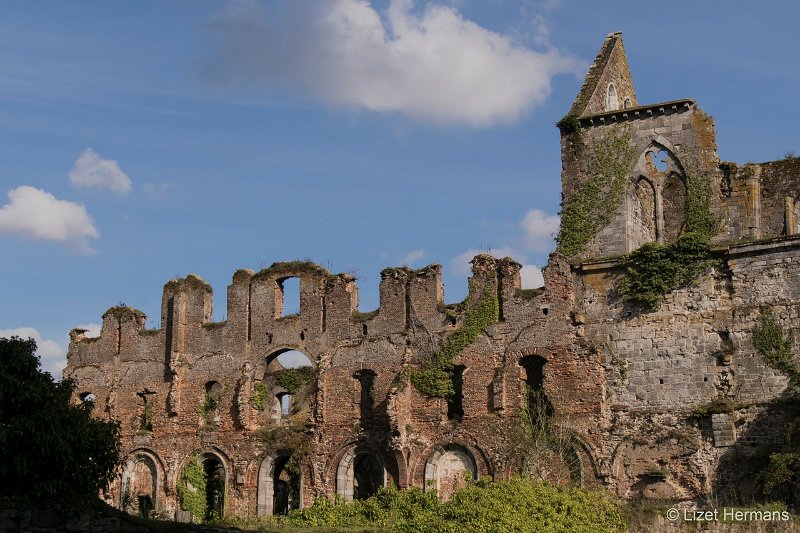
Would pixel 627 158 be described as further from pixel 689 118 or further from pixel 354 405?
pixel 354 405

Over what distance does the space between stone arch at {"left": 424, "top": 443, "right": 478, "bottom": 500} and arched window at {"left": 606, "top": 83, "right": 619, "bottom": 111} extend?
35.6 feet

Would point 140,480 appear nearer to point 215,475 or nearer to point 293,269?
point 215,475

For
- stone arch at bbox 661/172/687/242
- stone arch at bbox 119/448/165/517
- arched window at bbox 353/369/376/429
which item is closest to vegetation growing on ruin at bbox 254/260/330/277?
arched window at bbox 353/369/376/429

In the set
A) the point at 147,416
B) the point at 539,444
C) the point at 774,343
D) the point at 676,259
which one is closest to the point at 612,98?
the point at 676,259

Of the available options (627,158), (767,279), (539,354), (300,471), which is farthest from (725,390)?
(300,471)

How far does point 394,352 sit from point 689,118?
34.0 ft

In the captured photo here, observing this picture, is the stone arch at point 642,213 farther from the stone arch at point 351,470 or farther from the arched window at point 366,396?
the stone arch at point 351,470

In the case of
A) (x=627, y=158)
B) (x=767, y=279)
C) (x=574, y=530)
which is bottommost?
(x=574, y=530)

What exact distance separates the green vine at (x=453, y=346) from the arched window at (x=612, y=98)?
262 inches

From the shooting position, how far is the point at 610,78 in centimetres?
3481

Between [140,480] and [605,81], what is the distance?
1900 centimetres

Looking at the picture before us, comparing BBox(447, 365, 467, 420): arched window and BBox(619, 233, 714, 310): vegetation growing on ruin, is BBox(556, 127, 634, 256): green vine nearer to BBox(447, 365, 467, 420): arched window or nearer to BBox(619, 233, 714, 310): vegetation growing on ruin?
BBox(619, 233, 714, 310): vegetation growing on ruin

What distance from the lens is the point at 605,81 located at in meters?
34.5

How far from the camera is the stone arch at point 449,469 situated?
31969 millimetres
